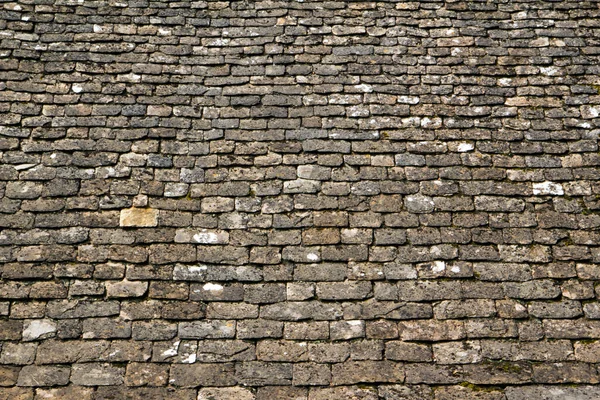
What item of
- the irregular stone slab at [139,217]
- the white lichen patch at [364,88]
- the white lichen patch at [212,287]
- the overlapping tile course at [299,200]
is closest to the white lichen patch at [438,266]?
the overlapping tile course at [299,200]

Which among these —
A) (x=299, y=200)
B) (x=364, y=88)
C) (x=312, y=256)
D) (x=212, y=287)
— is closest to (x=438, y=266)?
(x=312, y=256)

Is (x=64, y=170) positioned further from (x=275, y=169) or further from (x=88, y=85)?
(x=275, y=169)

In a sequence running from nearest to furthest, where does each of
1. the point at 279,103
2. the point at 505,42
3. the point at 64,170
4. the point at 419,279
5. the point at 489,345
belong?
the point at 489,345 → the point at 419,279 → the point at 64,170 → the point at 279,103 → the point at 505,42

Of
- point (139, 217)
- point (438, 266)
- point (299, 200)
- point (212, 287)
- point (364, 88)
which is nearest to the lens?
point (212, 287)

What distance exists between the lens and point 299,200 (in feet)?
15.2

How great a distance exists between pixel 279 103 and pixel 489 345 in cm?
291

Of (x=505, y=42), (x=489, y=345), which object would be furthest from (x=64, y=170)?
(x=505, y=42)

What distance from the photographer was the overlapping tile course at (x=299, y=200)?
3.90 metres

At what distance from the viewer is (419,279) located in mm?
4242

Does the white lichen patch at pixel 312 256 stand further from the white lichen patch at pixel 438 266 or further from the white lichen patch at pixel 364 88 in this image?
the white lichen patch at pixel 364 88

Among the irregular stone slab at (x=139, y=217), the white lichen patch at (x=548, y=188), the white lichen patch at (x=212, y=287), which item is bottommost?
the white lichen patch at (x=212, y=287)

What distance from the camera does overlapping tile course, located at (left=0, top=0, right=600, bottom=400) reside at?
390cm

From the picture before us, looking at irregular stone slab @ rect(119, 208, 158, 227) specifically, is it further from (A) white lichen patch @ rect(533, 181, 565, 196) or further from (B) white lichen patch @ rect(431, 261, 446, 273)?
(A) white lichen patch @ rect(533, 181, 565, 196)

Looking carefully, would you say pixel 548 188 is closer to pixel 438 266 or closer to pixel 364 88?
pixel 438 266
